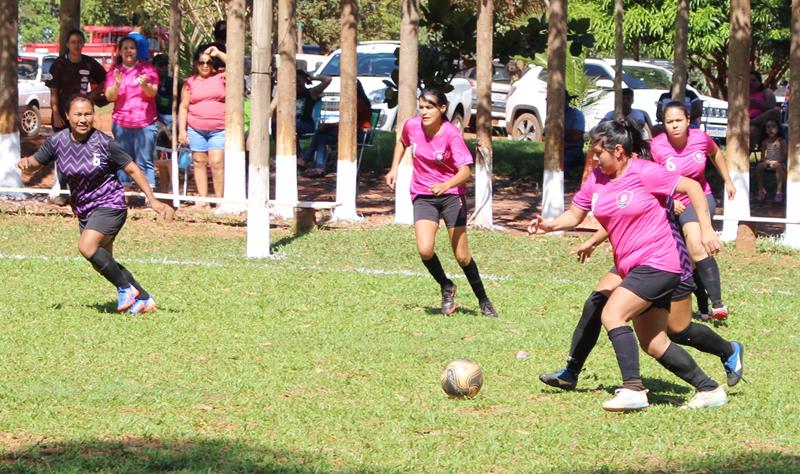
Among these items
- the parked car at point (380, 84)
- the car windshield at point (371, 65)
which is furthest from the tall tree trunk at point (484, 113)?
the car windshield at point (371, 65)

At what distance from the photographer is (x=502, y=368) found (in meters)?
9.47

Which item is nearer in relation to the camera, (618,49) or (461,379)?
(461,379)

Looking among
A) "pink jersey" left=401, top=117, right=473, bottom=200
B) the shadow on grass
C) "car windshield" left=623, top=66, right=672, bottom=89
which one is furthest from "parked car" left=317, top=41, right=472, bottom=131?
the shadow on grass

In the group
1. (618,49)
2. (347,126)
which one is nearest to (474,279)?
(347,126)

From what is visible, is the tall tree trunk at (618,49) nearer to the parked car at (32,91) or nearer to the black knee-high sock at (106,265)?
the black knee-high sock at (106,265)

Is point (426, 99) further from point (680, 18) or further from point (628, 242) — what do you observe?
point (680, 18)

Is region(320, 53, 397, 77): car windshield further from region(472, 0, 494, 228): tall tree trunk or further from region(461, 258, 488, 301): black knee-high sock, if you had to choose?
region(461, 258, 488, 301): black knee-high sock

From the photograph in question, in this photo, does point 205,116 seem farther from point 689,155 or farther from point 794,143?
point 689,155

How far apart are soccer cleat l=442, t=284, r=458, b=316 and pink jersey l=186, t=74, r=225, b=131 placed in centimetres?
629

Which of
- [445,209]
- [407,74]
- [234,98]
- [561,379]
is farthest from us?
[234,98]

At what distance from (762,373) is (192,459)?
444 cm

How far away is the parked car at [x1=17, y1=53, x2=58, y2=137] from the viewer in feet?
96.7

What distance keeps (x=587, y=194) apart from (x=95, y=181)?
4335 millimetres

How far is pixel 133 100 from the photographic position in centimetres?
1700
